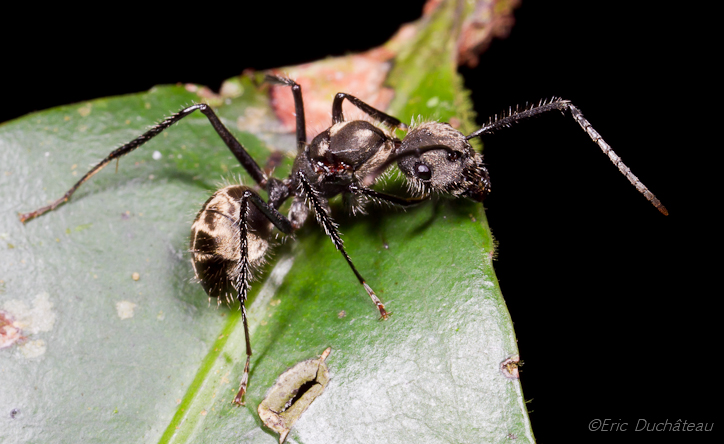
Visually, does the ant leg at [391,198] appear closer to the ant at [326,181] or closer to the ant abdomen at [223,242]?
the ant at [326,181]

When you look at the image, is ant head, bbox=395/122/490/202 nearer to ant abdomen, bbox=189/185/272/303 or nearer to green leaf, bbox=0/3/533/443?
green leaf, bbox=0/3/533/443

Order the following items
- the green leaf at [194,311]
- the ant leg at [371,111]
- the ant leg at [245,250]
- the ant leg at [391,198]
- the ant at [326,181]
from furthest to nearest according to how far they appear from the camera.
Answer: the ant leg at [371,111] < the ant leg at [391,198] < the ant at [326,181] < the ant leg at [245,250] < the green leaf at [194,311]

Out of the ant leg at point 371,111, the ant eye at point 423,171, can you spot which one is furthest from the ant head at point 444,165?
the ant leg at point 371,111

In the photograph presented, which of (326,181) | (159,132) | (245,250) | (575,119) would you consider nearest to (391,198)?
(326,181)

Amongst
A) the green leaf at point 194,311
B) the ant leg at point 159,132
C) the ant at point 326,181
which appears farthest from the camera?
the ant leg at point 159,132

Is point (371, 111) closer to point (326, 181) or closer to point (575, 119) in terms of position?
point (326, 181)

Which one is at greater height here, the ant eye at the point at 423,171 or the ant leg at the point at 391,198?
the ant eye at the point at 423,171

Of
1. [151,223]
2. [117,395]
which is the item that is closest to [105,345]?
[117,395]
